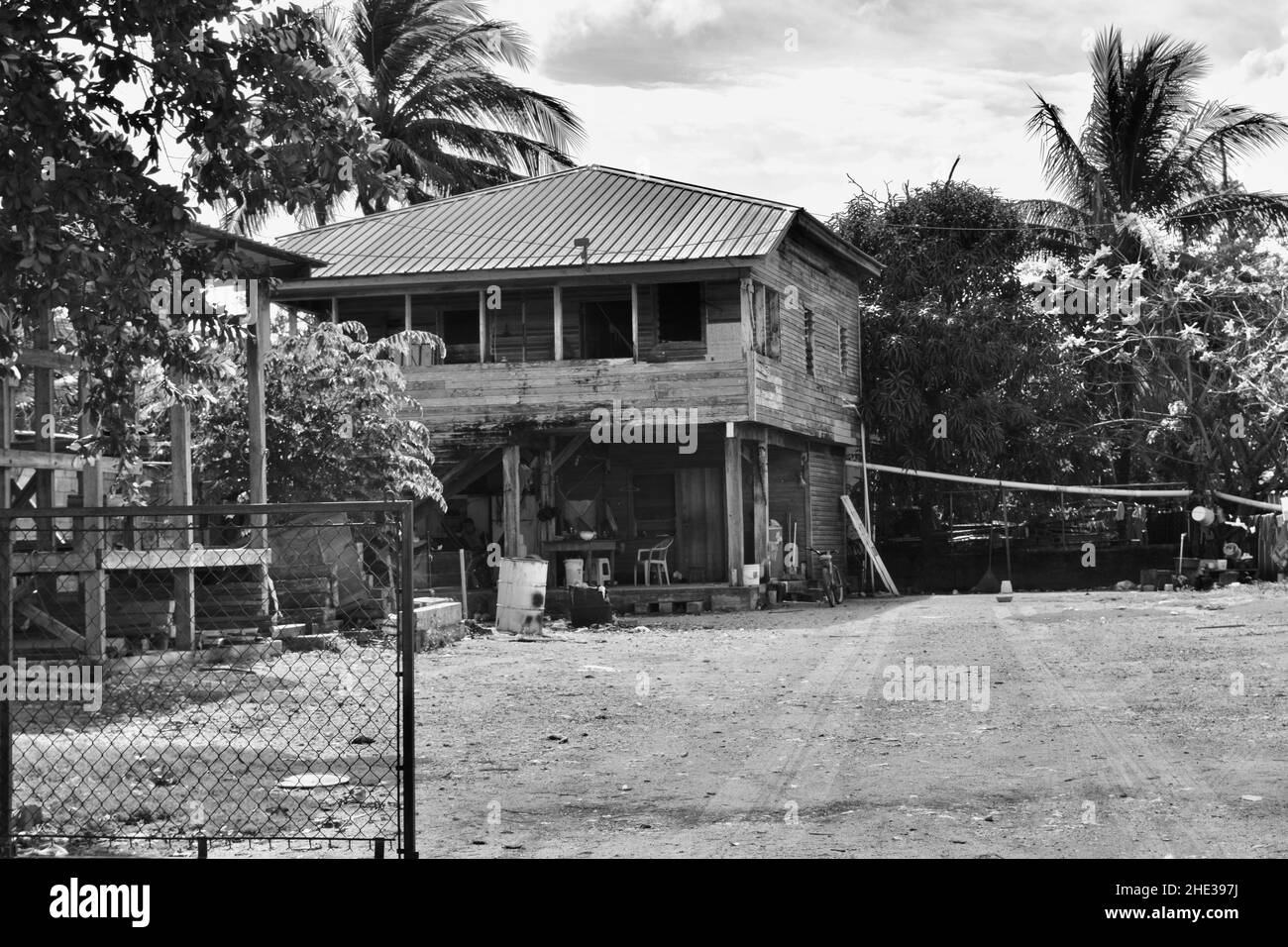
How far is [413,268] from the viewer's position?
81.3 ft

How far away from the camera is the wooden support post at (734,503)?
23.6 m

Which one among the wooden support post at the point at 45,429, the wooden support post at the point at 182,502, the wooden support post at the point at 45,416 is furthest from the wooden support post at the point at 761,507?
the wooden support post at the point at 45,416

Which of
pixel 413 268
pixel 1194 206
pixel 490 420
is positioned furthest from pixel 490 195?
pixel 1194 206

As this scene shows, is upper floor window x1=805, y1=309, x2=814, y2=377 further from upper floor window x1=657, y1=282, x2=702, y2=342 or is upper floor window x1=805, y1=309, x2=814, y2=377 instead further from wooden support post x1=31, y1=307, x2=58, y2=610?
wooden support post x1=31, y1=307, x2=58, y2=610

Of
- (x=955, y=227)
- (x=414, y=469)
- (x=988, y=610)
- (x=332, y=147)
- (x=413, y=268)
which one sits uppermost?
(x=955, y=227)

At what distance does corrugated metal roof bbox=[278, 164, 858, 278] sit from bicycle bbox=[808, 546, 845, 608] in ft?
20.3

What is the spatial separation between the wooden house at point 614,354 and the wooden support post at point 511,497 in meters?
0.04

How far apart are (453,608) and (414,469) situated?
2.06 meters

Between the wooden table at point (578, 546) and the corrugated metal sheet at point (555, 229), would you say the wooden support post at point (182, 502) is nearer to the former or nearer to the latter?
the corrugated metal sheet at point (555, 229)

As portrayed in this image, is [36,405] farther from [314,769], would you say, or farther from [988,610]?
[988,610]

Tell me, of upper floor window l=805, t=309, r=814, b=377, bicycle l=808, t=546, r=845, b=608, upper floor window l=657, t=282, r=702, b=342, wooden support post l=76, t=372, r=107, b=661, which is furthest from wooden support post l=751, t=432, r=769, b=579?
wooden support post l=76, t=372, r=107, b=661
